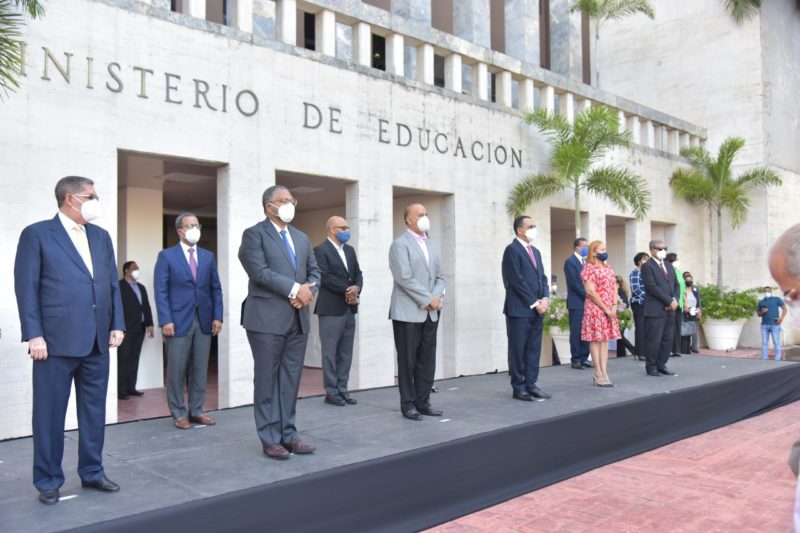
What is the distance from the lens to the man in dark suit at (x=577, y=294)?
902 cm

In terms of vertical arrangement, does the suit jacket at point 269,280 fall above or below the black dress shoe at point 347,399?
above

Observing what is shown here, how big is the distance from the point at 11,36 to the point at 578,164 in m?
7.50

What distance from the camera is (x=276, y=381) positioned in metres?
4.39

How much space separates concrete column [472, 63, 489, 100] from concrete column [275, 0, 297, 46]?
10.3ft

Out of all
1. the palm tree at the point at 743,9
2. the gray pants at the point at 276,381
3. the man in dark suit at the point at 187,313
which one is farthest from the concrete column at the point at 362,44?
the palm tree at the point at 743,9

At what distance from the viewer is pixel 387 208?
8398 millimetres

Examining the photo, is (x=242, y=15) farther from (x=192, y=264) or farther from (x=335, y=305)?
(x=335, y=305)

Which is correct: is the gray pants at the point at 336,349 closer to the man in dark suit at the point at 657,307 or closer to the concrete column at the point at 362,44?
the concrete column at the point at 362,44

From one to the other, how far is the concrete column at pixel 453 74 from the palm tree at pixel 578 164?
4.44 ft

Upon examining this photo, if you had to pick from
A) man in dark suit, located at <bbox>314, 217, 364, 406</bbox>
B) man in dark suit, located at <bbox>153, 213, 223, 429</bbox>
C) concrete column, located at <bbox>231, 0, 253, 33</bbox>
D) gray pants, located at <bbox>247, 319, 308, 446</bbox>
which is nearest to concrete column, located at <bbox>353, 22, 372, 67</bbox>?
concrete column, located at <bbox>231, 0, 253, 33</bbox>

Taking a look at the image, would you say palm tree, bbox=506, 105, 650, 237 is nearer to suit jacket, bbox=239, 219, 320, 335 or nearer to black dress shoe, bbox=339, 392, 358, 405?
black dress shoe, bbox=339, 392, 358, 405

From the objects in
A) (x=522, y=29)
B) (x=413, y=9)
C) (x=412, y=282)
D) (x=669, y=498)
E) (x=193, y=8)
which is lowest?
(x=669, y=498)

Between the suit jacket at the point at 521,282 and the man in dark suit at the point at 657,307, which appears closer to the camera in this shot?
the suit jacket at the point at 521,282

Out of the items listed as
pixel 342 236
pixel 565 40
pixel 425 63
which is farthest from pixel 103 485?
pixel 565 40
